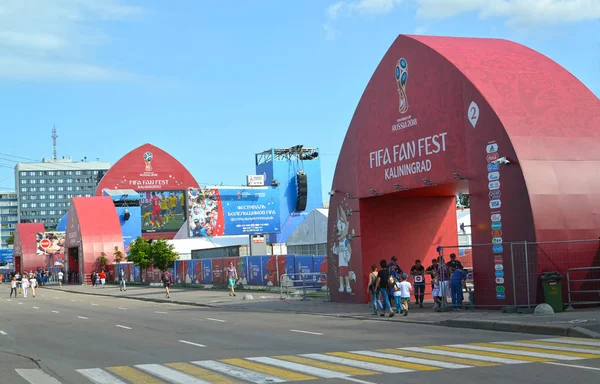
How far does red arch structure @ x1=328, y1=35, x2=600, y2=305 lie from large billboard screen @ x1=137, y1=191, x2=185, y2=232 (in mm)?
65824

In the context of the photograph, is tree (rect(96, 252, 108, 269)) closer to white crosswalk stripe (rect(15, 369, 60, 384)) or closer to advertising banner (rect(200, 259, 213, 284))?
advertising banner (rect(200, 259, 213, 284))

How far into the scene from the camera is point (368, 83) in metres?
29.2

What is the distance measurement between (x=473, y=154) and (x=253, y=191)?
70.6m

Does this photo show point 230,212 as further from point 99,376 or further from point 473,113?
point 99,376

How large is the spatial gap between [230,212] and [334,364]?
7885 cm

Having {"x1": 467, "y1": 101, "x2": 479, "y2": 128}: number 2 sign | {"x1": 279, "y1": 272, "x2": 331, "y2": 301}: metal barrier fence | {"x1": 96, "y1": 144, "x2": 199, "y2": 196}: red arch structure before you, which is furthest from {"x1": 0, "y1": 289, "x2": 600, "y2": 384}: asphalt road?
{"x1": 96, "y1": 144, "x2": 199, "y2": 196}: red arch structure

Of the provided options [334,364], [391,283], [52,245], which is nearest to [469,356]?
[334,364]

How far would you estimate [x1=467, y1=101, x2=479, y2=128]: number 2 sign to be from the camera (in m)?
22.8

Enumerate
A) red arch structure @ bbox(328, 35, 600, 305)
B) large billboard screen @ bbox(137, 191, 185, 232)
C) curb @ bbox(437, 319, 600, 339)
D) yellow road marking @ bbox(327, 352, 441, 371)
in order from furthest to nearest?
large billboard screen @ bbox(137, 191, 185, 232), red arch structure @ bbox(328, 35, 600, 305), curb @ bbox(437, 319, 600, 339), yellow road marking @ bbox(327, 352, 441, 371)

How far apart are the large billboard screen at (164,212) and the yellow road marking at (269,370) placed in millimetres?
81571

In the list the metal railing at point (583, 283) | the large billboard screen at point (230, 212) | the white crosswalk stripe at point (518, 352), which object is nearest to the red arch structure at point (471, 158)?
the metal railing at point (583, 283)

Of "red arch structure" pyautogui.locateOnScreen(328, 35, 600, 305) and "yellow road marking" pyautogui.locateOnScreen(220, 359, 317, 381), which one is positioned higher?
"red arch structure" pyautogui.locateOnScreen(328, 35, 600, 305)

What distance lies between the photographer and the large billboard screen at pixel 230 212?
90.4 meters

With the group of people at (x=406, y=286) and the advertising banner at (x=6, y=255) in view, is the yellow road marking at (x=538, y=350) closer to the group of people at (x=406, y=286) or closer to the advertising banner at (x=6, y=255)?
the group of people at (x=406, y=286)
